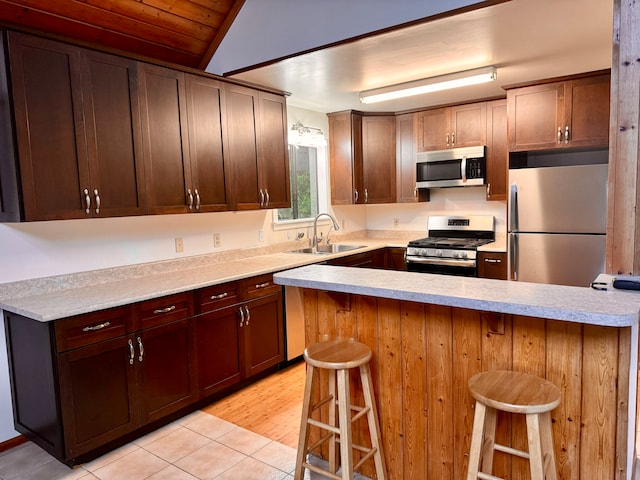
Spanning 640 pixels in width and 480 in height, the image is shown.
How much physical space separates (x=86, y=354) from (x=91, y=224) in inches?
37.3

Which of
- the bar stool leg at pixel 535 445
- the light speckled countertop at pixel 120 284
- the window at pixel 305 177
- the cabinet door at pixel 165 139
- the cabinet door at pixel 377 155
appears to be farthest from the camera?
the cabinet door at pixel 377 155

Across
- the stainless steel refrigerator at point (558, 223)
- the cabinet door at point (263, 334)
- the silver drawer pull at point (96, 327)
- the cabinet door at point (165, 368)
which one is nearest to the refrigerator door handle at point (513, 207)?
the stainless steel refrigerator at point (558, 223)

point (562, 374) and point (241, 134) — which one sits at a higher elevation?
point (241, 134)

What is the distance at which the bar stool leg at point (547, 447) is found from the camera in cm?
148

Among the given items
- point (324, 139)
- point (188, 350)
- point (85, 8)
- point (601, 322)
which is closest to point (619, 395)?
point (601, 322)

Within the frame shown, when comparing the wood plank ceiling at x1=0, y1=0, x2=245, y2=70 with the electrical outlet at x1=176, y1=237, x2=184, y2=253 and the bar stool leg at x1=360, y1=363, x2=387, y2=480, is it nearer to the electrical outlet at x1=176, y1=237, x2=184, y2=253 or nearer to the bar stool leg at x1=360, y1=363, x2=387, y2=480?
the electrical outlet at x1=176, y1=237, x2=184, y2=253

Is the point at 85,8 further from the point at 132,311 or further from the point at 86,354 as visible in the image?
the point at 86,354

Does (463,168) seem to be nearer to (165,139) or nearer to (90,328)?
(165,139)

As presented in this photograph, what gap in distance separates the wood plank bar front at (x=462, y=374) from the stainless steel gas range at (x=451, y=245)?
2.37 metres

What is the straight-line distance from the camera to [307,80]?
137 inches

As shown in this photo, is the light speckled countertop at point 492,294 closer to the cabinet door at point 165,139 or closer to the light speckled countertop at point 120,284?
the light speckled countertop at point 120,284

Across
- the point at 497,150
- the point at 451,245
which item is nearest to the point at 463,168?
the point at 497,150

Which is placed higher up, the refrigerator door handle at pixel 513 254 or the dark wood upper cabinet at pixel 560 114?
the dark wood upper cabinet at pixel 560 114

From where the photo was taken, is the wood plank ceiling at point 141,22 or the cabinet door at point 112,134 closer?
the wood plank ceiling at point 141,22
